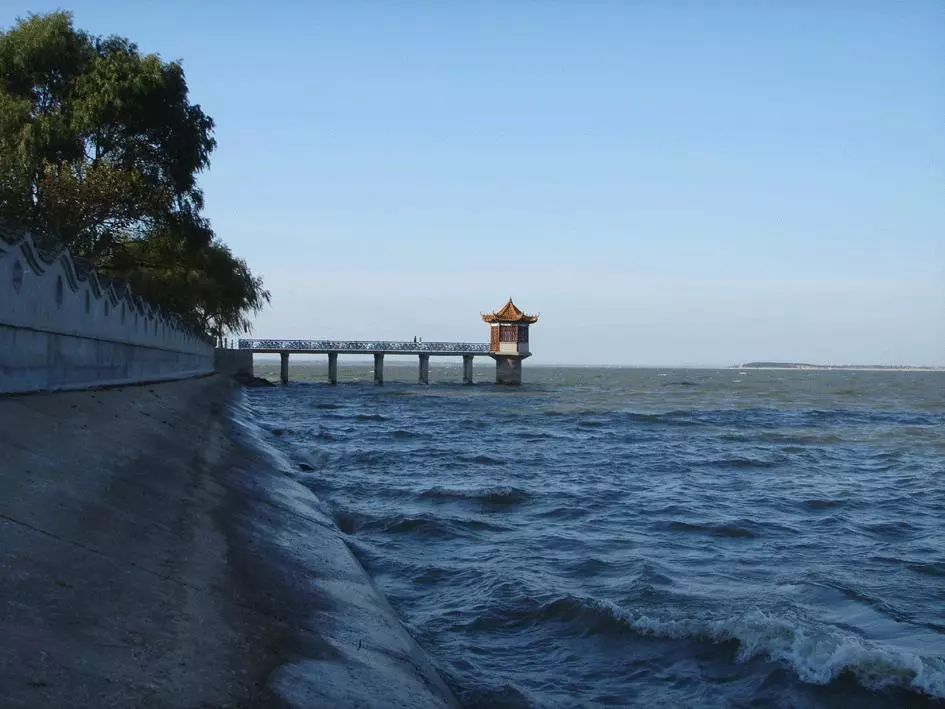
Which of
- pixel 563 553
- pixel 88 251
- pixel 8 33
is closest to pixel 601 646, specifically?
pixel 563 553

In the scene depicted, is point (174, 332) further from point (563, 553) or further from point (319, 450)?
point (563, 553)

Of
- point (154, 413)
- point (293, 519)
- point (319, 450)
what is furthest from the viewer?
point (319, 450)

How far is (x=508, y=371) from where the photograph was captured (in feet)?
269

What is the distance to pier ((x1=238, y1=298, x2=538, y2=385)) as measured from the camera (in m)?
80.8

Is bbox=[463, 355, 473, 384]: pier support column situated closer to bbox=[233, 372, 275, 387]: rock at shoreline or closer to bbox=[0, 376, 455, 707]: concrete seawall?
bbox=[233, 372, 275, 387]: rock at shoreline

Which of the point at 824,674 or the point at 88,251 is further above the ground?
the point at 88,251

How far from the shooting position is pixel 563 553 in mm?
10641

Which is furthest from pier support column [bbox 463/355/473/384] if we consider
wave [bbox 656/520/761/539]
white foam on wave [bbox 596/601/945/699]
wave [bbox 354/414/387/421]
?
white foam on wave [bbox 596/601/945/699]

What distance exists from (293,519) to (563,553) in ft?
10.3

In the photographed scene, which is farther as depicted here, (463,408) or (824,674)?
(463,408)

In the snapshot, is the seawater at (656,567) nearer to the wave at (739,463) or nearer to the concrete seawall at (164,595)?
the wave at (739,463)

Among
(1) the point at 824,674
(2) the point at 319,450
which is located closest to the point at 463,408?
(2) the point at 319,450

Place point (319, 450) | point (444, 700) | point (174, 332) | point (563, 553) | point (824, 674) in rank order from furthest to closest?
point (174, 332), point (319, 450), point (563, 553), point (824, 674), point (444, 700)

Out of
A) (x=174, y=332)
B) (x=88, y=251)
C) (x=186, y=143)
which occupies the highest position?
(x=186, y=143)
